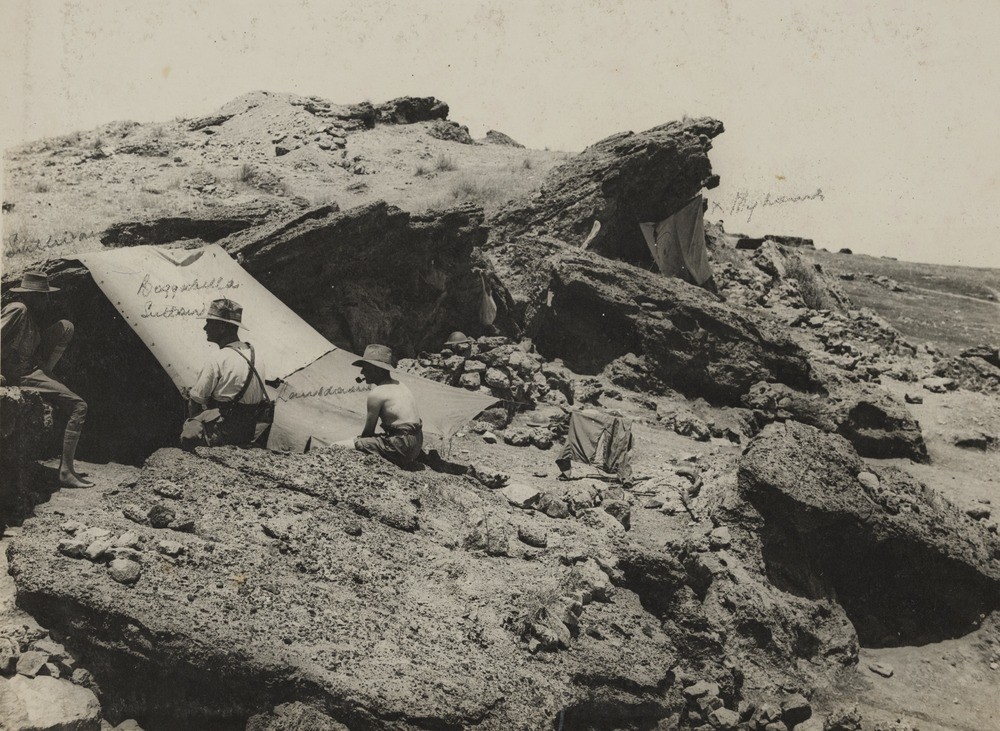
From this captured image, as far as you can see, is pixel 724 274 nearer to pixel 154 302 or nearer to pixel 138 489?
pixel 154 302

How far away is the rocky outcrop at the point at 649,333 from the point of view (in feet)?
36.0

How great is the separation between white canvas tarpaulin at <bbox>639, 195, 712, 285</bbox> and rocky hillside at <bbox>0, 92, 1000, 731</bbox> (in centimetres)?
31

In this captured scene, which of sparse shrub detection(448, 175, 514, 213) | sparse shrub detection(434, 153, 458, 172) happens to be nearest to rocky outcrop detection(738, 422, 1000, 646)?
sparse shrub detection(448, 175, 514, 213)

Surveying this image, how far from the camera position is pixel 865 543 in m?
7.07

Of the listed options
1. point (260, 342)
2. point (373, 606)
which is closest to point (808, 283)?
point (260, 342)

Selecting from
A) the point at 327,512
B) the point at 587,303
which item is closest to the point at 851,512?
the point at 327,512

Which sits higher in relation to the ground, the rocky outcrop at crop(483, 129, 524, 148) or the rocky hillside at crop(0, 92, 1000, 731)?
the rocky outcrop at crop(483, 129, 524, 148)

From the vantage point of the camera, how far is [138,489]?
511cm

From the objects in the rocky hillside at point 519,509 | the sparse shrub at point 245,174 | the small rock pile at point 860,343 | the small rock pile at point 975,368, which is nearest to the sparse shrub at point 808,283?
the small rock pile at point 860,343

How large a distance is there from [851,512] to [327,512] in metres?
4.51

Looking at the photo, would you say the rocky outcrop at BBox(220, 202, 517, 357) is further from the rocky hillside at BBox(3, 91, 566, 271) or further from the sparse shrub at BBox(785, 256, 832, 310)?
the sparse shrub at BBox(785, 256, 832, 310)

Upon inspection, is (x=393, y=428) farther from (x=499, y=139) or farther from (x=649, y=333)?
(x=499, y=139)

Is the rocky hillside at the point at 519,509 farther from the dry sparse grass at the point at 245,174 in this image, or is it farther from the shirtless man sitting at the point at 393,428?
the shirtless man sitting at the point at 393,428

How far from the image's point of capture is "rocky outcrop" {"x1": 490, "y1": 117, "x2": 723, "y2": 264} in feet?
42.9
